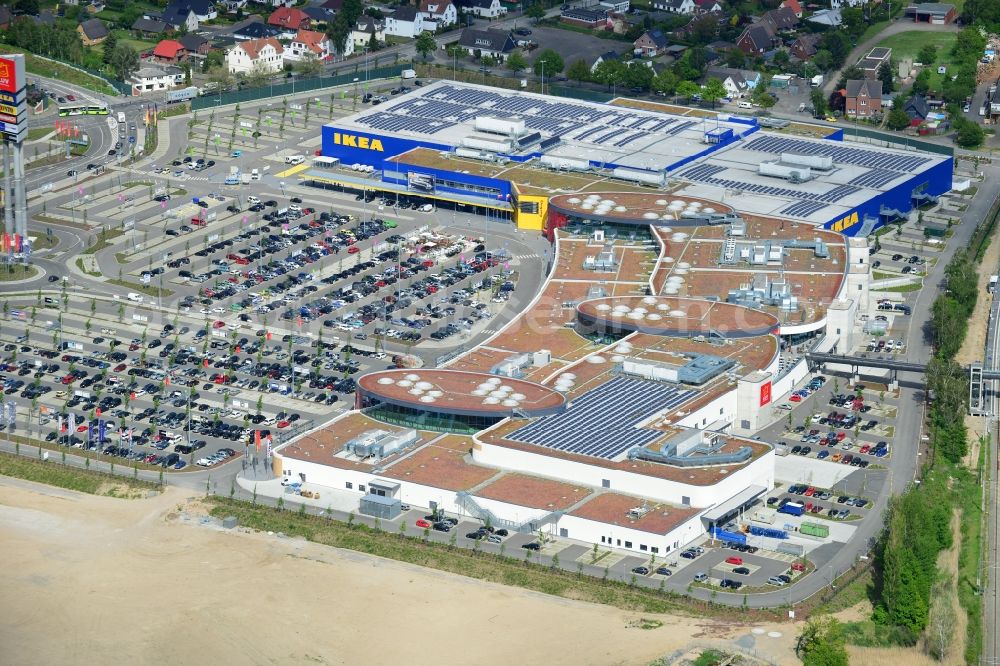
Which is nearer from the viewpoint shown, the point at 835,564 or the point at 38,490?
the point at 835,564

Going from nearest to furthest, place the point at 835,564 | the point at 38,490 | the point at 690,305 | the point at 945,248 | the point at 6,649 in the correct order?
the point at 6,649 → the point at 835,564 → the point at 38,490 → the point at 690,305 → the point at 945,248

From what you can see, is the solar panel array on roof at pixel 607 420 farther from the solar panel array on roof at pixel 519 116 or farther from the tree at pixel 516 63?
the tree at pixel 516 63

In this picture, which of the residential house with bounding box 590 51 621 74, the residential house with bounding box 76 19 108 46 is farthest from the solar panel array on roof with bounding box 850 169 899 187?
the residential house with bounding box 76 19 108 46

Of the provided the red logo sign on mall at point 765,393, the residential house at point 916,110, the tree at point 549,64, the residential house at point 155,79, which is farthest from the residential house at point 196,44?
the red logo sign on mall at point 765,393

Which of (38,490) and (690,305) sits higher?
(690,305)

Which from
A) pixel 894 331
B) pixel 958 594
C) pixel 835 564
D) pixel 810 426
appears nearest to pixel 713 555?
pixel 835 564

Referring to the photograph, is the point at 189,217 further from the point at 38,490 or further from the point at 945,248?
the point at 945,248

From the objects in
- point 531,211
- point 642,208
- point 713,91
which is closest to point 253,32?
point 713,91
